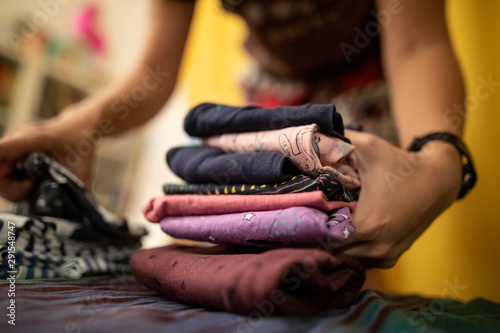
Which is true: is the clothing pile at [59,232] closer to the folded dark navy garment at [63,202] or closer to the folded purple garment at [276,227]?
the folded dark navy garment at [63,202]

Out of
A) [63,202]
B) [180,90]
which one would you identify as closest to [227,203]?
[63,202]

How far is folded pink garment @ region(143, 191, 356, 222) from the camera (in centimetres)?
37

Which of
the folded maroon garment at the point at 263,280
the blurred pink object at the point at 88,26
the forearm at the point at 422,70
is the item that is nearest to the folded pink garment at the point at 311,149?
the folded maroon garment at the point at 263,280

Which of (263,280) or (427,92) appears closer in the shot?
(263,280)

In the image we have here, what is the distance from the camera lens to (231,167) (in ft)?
1.42

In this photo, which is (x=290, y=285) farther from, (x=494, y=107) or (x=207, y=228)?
(x=494, y=107)

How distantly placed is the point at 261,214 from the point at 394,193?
207 millimetres

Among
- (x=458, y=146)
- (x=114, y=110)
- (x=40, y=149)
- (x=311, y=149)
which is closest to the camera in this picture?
(x=311, y=149)

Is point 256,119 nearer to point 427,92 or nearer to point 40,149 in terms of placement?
point 427,92

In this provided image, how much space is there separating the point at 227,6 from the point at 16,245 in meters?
0.72

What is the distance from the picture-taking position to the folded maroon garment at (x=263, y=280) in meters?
0.30

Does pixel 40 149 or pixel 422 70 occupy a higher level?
pixel 422 70

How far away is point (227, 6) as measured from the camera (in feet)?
2.72

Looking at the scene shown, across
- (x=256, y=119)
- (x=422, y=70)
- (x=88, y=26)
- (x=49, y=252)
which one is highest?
(x=88, y=26)
